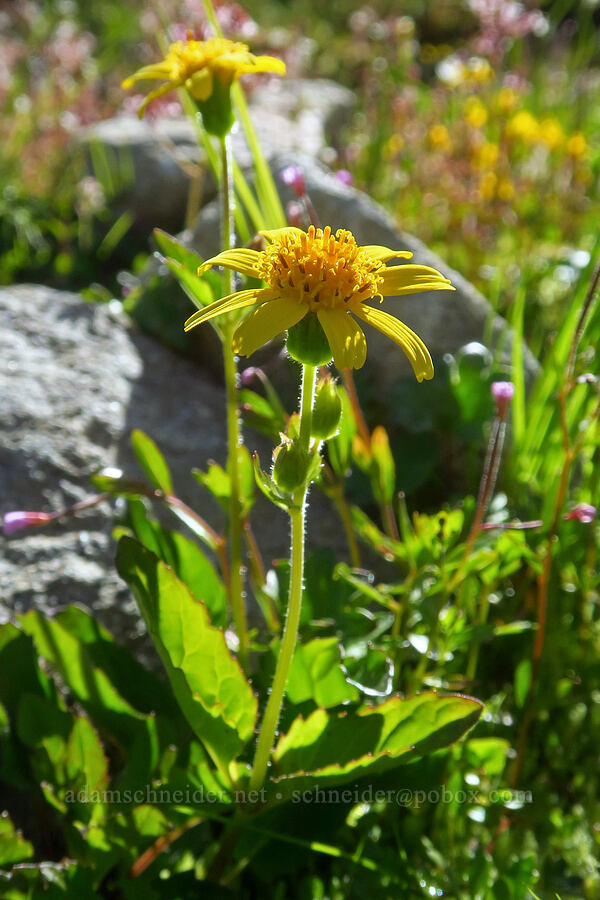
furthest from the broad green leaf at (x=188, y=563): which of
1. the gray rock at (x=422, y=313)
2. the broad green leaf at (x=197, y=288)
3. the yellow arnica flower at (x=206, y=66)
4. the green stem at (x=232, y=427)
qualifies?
the gray rock at (x=422, y=313)

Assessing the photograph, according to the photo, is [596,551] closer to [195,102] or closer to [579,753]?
[579,753]

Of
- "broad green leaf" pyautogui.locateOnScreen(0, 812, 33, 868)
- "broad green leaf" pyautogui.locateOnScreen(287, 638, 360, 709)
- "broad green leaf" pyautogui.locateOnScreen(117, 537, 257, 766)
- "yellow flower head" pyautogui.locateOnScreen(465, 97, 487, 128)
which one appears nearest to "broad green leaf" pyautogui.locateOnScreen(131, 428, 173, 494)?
"broad green leaf" pyautogui.locateOnScreen(117, 537, 257, 766)

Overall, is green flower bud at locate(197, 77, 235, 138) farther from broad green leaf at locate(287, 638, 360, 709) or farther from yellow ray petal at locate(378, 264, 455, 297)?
broad green leaf at locate(287, 638, 360, 709)

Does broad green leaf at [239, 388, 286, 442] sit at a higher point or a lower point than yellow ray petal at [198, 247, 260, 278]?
lower

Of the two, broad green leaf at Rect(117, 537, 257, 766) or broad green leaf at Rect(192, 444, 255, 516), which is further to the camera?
broad green leaf at Rect(192, 444, 255, 516)

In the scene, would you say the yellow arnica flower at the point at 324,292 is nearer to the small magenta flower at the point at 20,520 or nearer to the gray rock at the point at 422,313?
the small magenta flower at the point at 20,520

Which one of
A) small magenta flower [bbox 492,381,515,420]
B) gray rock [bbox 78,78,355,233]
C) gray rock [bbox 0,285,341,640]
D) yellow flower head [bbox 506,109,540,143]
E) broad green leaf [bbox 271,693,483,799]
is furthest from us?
yellow flower head [bbox 506,109,540,143]

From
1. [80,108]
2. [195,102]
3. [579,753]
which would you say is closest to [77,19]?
[80,108]
